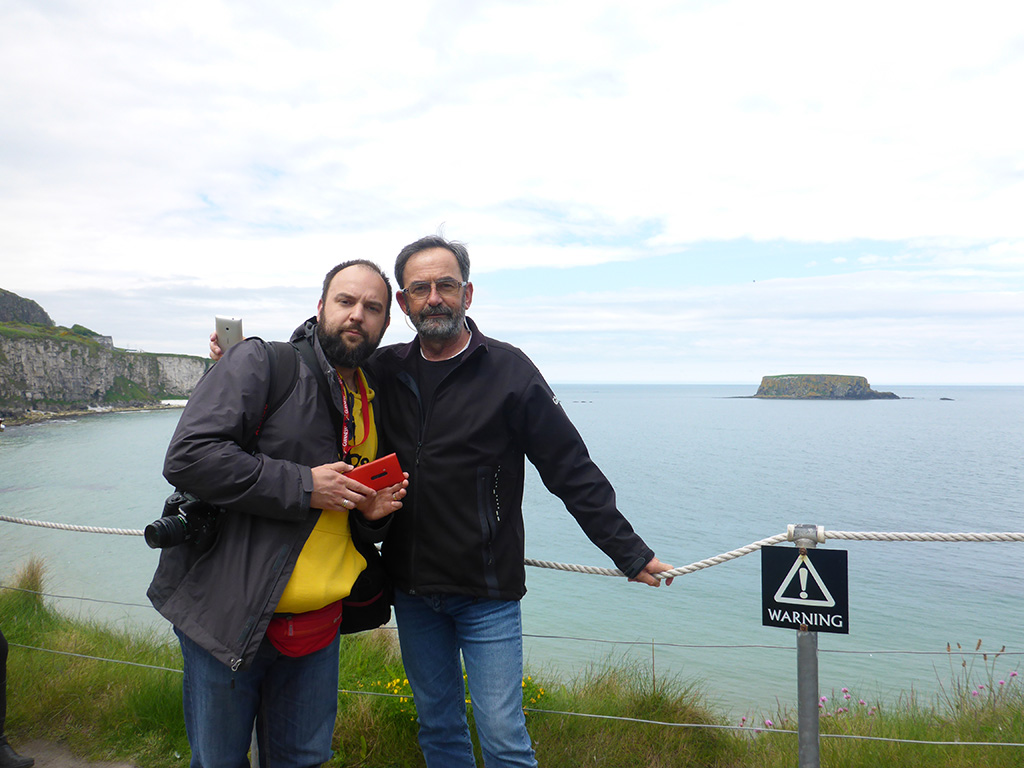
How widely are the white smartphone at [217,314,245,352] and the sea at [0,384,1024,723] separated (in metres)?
2.17

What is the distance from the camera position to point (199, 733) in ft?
6.84

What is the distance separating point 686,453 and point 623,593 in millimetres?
32826

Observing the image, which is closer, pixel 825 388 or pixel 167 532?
pixel 167 532

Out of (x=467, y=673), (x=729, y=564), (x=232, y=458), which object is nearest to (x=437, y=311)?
(x=232, y=458)

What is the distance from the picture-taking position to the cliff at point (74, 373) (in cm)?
8725

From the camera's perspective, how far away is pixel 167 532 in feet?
6.11

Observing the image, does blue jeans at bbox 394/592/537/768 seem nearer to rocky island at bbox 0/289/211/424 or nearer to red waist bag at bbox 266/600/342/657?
red waist bag at bbox 266/600/342/657

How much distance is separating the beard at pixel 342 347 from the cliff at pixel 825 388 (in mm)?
175613

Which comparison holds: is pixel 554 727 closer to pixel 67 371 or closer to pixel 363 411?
pixel 363 411

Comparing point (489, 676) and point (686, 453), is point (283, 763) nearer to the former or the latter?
point (489, 676)

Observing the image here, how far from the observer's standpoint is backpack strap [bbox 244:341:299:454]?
208 centimetres

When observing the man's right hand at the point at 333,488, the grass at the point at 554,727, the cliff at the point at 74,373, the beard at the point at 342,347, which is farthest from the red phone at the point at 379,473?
the cliff at the point at 74,373

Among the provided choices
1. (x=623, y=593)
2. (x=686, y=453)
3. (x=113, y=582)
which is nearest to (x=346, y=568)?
(x=623, y=593)

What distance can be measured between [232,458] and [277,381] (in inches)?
11.6
